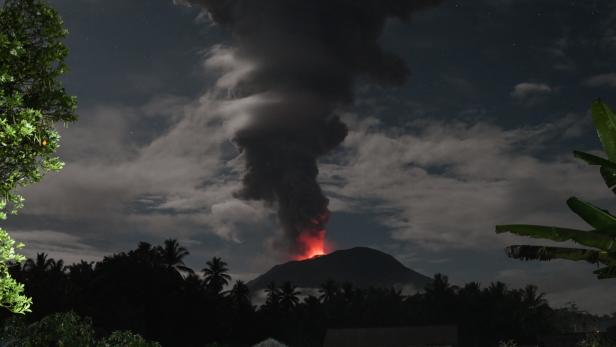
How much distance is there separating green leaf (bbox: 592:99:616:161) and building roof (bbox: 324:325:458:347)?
5777cm

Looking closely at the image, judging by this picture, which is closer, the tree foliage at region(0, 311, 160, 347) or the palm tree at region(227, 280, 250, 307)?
the tree foliage at region(0, 311, 160, 347)

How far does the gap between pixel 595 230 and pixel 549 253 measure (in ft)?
4.26

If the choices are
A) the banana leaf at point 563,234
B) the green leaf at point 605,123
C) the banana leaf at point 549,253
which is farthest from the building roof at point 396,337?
the green leaf at point 605,123

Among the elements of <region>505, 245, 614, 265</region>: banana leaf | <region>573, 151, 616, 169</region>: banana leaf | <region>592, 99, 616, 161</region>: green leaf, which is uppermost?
<region>592, 99, 616, 161</region>: green leaf

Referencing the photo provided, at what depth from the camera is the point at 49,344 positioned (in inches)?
806

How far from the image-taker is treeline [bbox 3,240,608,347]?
63.0 m

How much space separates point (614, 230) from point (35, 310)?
56.9 meters

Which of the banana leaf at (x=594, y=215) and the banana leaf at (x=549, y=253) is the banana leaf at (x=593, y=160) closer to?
the banana leaf at (x=594, y=215)

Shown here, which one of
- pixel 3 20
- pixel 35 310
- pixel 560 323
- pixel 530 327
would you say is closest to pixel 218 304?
pixel 35 310

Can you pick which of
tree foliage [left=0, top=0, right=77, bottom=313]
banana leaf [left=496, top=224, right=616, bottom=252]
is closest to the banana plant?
banana leaf [left=496, top=224, right=616, bottom=252]

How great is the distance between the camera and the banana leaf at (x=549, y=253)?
594 centimetres

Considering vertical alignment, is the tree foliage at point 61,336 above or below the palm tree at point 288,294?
below

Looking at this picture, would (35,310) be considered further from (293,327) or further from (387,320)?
(387,320)

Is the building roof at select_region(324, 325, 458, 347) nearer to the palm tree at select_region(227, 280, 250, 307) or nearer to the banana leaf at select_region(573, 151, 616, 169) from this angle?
the palm tree at select_region(227, 280, 250, 307)
